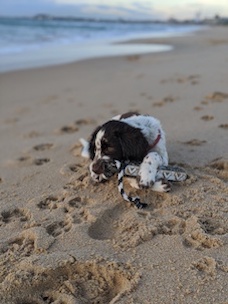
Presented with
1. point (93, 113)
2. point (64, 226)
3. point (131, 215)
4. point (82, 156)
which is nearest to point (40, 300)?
→ point (64, 226)

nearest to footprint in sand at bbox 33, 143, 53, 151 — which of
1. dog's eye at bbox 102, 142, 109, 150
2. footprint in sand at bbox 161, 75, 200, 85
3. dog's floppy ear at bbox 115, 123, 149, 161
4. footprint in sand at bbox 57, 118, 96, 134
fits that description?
footprint in sand at bbox 57, 118, 96, 134

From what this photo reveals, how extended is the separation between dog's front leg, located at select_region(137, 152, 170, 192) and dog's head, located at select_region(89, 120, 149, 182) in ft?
0.35

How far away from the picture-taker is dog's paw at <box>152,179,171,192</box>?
354 cm

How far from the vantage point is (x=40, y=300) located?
8.18 ft

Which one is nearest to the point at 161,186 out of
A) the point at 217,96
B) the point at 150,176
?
the point at 150,176

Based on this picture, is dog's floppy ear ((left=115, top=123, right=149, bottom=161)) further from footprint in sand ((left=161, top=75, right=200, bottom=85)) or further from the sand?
footprint in sand ((left=161, top=75, right=200, bottom=85))

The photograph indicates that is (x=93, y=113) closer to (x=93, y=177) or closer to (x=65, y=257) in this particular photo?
(x=93, y=177)

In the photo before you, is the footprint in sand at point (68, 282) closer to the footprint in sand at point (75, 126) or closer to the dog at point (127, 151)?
the dog at point (127, 151)

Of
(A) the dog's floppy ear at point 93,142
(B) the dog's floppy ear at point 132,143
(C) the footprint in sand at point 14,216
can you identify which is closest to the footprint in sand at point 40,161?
(A) the dog's floppy ear at point 93,142

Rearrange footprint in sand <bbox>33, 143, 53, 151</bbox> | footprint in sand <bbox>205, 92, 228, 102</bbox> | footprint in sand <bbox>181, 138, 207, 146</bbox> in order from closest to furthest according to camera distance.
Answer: footprint in sand <bbox>181, 138, 207, 146</bbox>
footprint in sand <bbox>33, 143, 53, 151</bbox>
footprint in sand <bbox>205, 92, 228, 102</bbox>

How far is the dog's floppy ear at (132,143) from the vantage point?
3.61 metres

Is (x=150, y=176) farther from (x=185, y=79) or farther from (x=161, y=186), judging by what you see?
(x=185, y=79)

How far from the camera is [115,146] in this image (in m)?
3.61

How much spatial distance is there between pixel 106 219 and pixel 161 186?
1.86ft
